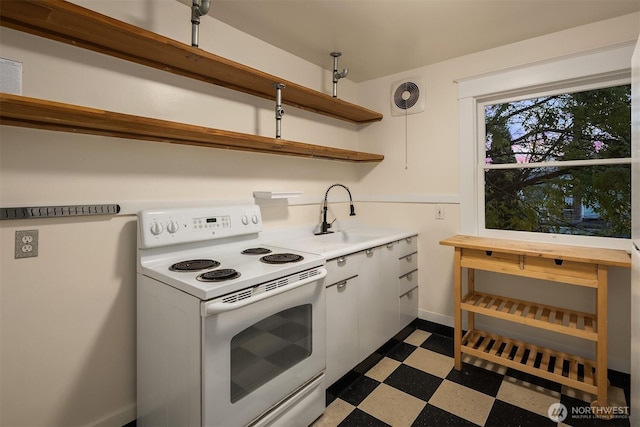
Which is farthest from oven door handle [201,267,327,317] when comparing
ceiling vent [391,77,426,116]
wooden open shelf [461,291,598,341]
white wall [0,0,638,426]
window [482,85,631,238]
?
ceiling vent [391,77,426,116]

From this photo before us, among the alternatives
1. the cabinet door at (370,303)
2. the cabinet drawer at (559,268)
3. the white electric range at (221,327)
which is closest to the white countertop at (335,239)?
the cabinet door at (370,303)

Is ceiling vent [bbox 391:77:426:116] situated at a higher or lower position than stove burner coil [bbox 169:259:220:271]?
higher

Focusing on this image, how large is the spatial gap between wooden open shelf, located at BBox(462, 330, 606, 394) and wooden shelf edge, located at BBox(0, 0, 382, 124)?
6.91 ft

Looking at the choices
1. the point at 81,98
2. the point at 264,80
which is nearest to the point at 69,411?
the point at 81,98

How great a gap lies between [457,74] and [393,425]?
8.12ft

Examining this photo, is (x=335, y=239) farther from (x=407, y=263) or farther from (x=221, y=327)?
(x=221, y=327)

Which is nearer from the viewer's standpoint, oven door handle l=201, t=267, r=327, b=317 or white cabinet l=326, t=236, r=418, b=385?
oven door handle l=201, t=267, r=327, b=317

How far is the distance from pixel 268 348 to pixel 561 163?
227 cm

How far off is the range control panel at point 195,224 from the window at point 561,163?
1.86m

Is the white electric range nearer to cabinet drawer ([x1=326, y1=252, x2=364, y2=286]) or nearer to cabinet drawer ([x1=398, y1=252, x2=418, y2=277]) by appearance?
cabinet drawer ([x1=326, y1=252, x2=364, y2=286])

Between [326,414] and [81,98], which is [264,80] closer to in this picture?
[81,98]

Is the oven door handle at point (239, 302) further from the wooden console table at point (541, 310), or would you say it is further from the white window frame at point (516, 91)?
the white window frame at point (516, 91)

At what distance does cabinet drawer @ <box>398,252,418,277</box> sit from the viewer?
7.86 ft

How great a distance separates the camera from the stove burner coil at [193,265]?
4.54ft
